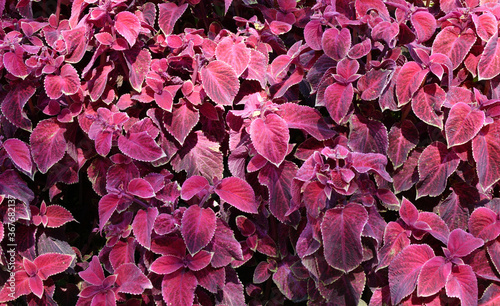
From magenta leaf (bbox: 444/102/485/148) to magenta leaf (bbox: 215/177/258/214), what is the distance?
57 centimetres

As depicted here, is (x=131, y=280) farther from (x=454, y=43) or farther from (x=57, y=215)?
(x=454, y=43)

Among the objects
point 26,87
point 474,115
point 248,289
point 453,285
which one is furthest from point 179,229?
point 474,115

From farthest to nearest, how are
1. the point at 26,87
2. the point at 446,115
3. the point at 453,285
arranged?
the point at 26,87
the point at 446,115
the point at 453,285

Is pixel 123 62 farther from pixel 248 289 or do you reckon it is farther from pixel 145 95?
pixel 248 289

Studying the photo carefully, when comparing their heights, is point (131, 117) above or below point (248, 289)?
above

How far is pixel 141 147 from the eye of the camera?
1.41 meters

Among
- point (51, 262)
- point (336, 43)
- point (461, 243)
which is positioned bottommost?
point (51, 262)

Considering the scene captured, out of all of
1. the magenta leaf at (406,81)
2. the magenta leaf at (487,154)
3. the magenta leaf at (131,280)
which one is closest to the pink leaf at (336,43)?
the magenta leaf at (406,81)

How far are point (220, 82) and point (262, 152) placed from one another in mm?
294

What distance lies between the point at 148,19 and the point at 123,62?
0.55 feet

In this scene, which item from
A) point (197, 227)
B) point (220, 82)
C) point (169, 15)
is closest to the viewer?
point (197, 227)

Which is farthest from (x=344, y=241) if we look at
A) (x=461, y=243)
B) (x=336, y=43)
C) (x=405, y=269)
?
(x=336, y=43)

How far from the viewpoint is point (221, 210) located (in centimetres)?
154

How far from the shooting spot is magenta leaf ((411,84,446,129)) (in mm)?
1331
